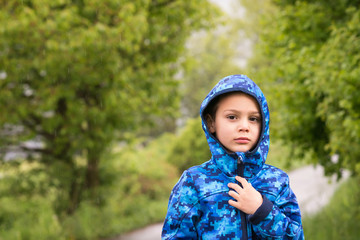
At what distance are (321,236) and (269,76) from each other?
2.98 m

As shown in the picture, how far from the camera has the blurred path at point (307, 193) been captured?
11.2 meters

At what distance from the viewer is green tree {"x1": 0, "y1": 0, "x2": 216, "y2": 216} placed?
8036 mm

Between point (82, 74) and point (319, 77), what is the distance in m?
5.25

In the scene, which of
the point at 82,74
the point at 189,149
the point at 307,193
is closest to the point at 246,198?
the point at 82,74

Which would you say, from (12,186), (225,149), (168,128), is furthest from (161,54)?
(168,128)

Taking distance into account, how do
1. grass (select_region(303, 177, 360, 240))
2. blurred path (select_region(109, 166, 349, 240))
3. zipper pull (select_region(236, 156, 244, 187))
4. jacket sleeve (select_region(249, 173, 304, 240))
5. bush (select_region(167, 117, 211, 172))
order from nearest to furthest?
jacket sleeve (select_region(249, 173, 304, 240)) < zipper pull (select_region(236, 156, 244, 187)) < grass (select_region(303, 177, 360, 240)) < blurred path (select_region(109, 166, 349, 240)) < bush (select_region(167, 117, 211, 172))

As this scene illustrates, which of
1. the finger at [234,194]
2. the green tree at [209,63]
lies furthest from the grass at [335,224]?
the green tree at [209,63]

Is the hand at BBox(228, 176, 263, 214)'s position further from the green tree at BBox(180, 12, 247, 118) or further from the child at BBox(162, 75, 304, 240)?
the green tree at BBox(180, 12, 247, 118)

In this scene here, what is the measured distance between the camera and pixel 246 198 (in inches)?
78.0

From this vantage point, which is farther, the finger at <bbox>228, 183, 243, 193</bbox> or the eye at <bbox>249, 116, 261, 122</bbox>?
the eye at <bbox>249, 116, 261, 122</bbox>

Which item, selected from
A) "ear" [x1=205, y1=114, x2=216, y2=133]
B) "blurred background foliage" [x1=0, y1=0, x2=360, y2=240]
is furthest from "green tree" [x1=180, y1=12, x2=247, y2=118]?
"ear" [x1=205, y1=114, x2=216, y2=133]

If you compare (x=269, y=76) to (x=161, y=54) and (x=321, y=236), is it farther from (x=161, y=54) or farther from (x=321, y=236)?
(x=161, y=54)

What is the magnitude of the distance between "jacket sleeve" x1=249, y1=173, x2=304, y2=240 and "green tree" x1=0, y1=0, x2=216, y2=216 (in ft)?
20.7

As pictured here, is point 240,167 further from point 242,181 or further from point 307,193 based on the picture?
point 307,193
